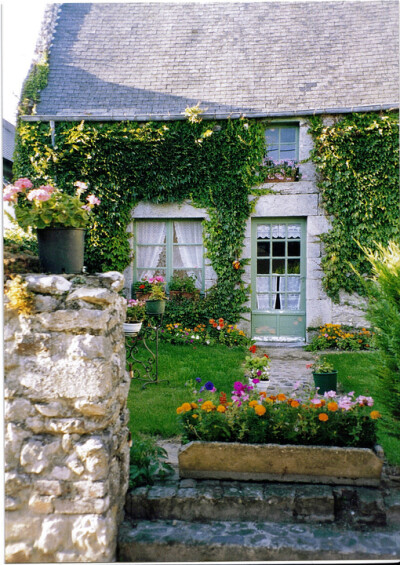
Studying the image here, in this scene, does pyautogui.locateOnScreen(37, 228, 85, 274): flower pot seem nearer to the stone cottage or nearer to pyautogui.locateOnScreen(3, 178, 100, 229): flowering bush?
pyautogui.locateOnScreen(3, 178, 100, 229): flowering bush

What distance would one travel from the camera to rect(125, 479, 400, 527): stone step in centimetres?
244

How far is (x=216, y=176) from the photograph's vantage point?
7.61 metres

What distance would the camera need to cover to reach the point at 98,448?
2.22m

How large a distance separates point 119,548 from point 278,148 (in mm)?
6825

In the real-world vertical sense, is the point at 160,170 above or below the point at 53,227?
above

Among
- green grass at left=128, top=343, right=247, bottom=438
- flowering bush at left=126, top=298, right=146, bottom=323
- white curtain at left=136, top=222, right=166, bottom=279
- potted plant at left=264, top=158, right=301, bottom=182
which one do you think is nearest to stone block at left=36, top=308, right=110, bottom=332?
green grass at left=128, top=343, right=247, bottom=438

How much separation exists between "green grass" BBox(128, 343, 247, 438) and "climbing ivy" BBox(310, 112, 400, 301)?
7.52 feet

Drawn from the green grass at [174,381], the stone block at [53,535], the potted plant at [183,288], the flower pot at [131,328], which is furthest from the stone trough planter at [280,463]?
the potted plant at [183,288]

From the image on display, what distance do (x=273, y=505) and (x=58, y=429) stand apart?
1228 millimetres

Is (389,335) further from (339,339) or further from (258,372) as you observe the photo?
(339,339)

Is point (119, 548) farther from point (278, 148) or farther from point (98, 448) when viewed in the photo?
point (278, 148)

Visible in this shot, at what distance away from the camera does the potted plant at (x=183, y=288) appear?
7742 mm

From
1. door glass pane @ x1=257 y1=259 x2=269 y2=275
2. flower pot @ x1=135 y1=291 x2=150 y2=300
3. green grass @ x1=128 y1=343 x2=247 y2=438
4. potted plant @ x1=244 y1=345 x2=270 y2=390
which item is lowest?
green grass @ x1=128 y1=343 x2=247 y2=438

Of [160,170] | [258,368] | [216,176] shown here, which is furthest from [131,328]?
[216,176]
